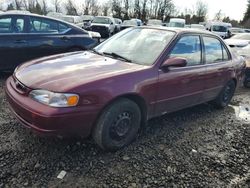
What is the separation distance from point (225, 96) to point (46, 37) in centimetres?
433

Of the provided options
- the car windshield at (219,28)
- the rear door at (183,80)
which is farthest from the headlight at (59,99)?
the car windshield at (219,28)

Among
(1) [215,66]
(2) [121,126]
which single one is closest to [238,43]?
(1) [215,66]

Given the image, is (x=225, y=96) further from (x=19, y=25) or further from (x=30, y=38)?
(x=19, y=25)

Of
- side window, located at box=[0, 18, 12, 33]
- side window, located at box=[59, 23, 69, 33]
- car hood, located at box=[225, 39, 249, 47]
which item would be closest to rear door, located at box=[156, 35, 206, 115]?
side window, located at box=[59, 23, 69, 33]

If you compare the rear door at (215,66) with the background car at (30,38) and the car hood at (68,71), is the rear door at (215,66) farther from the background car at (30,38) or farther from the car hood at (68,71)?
the background car at (30,38)

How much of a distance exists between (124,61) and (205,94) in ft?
5.98

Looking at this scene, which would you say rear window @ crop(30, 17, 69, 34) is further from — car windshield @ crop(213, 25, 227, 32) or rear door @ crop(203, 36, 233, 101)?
car windshield @ crop(213, 25, 227, 32)

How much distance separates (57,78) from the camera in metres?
2.98

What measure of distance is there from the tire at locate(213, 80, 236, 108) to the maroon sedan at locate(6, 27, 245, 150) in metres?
0.44

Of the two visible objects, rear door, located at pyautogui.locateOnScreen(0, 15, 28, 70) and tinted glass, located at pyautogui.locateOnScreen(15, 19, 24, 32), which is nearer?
rear door, located at pyautogui.locateOnScreen(0, 15, 28, 70)

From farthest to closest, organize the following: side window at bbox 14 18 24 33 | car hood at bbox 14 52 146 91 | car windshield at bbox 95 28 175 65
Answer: side window at bbox 14 18 24 33 → car windshield at bbox 95 28 175 65 → car hood at bbox 14 52 146 91

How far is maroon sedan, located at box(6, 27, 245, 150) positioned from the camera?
9.19ft

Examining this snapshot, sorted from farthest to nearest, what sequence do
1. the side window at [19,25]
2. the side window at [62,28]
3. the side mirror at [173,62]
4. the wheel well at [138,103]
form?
the side window at [62,28]
the side window at [19,25]
the side mirror at [173,62]
the wheel well at [138,103]

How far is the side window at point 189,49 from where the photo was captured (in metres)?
3.93
